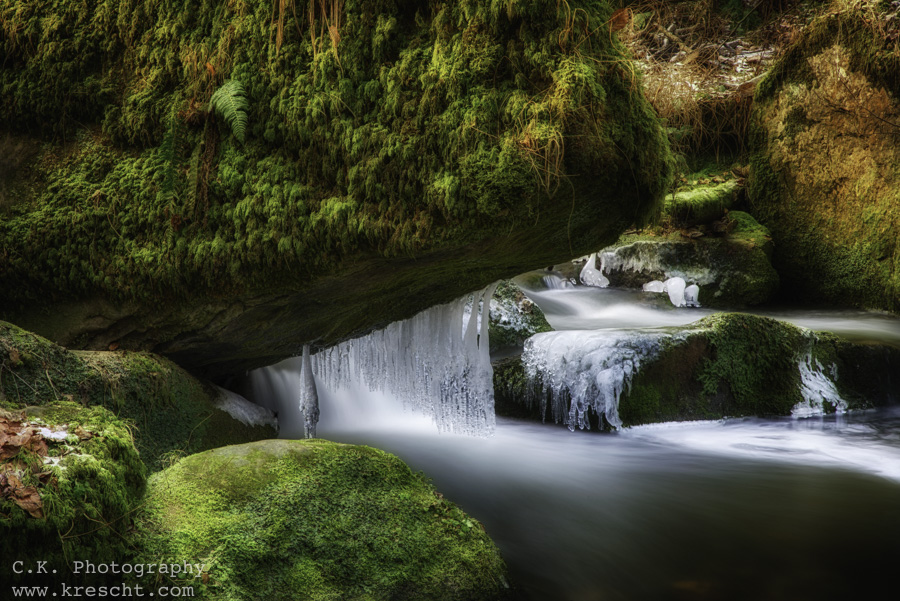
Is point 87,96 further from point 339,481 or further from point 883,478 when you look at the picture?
point 883,478

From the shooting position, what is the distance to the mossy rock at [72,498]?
1916mm

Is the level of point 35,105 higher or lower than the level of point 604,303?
higher

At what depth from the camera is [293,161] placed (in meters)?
3.74

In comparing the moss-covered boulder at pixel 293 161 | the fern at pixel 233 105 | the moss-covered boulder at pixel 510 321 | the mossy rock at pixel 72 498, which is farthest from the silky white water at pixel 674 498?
the fern at pixel 233 105

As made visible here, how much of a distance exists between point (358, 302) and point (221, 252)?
987 mm

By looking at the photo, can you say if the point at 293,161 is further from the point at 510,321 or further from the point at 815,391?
the point at 815,391

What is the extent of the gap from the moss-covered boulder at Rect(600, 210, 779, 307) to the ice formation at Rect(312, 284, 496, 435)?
6.60m

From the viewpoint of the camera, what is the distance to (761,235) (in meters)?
11.4

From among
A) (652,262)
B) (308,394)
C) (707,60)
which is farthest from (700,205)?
(308,394)

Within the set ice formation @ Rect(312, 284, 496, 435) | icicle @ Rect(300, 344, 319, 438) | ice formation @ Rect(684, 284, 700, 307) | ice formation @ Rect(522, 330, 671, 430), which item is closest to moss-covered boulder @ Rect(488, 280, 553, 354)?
ice formation @ Rect(522, 330, 671, 430)

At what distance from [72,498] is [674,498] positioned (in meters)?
4.31

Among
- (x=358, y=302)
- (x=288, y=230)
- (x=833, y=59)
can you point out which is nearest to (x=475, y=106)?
(x=288, y=230)

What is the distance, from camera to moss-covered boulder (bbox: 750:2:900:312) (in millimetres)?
9250

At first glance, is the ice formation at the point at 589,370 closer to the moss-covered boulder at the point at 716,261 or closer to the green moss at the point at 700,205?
the moss-covered boulder at the point at 716,261
